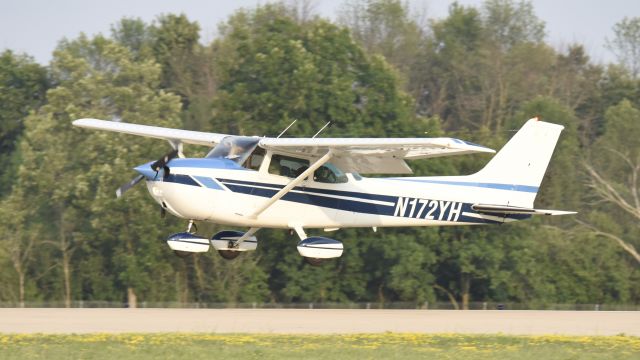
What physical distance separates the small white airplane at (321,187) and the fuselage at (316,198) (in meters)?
0.02

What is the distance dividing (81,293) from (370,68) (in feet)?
41.1

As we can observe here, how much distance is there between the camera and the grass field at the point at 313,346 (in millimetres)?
13438

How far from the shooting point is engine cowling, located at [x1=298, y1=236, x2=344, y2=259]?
64.6ft

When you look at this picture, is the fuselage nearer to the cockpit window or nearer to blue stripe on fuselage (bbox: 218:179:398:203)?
blue stripe on fuselage (bbox: 218:179:398:203)

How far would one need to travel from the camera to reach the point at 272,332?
15.6 meters

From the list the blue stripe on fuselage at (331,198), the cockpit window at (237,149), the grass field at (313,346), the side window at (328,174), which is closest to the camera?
the grass field at (313,346)

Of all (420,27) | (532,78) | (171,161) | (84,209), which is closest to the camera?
(171,161)

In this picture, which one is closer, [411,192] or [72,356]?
[72,356]

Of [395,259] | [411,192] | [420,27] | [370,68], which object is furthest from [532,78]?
[411,192]

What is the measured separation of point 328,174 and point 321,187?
25 centimetres

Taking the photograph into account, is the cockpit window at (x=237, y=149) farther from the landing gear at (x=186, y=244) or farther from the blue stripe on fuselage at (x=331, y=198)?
the landing gear at (x=186, y=244)

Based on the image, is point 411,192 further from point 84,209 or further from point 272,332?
point 84,209

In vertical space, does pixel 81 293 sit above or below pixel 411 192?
below

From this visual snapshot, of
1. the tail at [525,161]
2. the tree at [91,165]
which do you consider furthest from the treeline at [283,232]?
the tail at [525,161]
